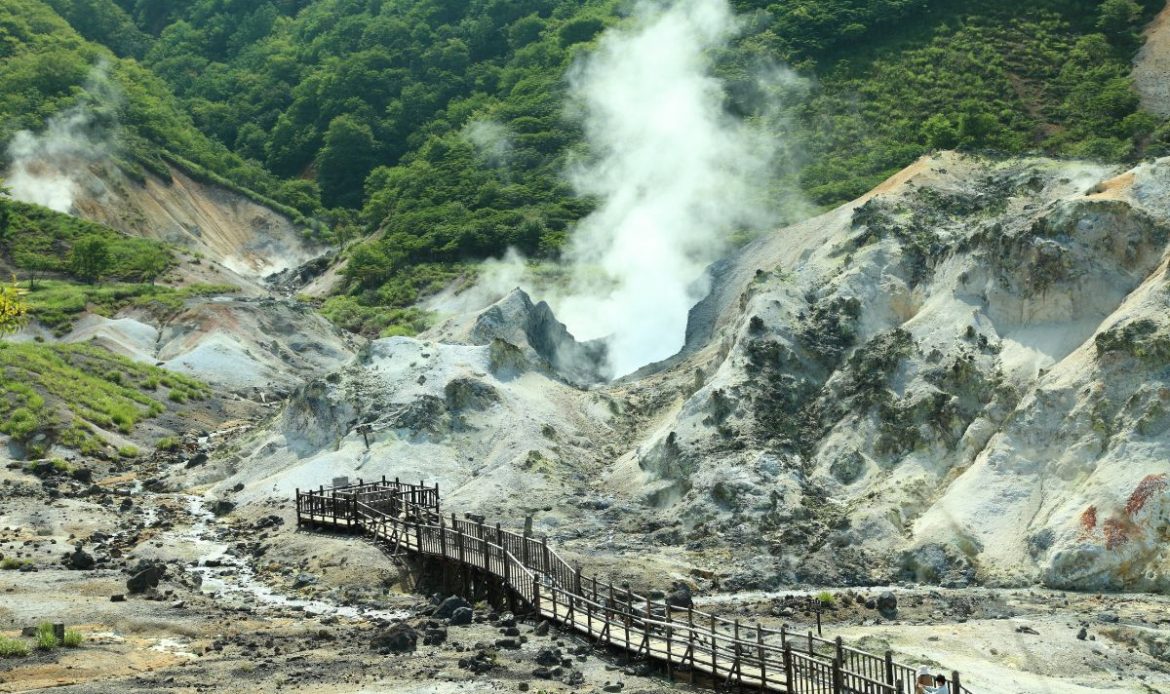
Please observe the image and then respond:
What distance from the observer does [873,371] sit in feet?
158

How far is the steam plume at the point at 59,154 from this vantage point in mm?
114875

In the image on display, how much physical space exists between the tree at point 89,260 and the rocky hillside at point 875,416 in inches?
1880

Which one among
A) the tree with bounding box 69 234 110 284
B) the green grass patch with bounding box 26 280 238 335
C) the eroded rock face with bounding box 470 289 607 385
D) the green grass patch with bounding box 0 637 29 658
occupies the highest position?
the tree with bounding box 69 234 110 284

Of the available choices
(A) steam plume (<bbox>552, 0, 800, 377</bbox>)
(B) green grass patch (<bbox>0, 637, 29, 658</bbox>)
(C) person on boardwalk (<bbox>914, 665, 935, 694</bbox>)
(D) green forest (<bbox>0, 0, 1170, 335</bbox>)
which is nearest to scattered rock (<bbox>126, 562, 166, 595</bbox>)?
(B) green grass patch (<bbox>0, 637, 29, 658</bbox>)

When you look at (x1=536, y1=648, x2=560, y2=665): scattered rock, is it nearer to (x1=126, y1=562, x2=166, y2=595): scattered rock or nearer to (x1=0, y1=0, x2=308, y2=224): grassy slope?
(x1=126, y1=562, x2=166, y2=595): scattered rock

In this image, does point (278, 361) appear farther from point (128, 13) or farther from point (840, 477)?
point (128, 13)

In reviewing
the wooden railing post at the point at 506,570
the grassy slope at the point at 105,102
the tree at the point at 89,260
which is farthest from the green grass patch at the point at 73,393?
the grassy slope at the point at 105,102

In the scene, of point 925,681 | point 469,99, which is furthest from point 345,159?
point 925,681

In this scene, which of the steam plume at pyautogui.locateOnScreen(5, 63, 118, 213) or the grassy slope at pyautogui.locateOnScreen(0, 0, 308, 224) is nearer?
the steam plume at pyautogui.locateOnScreen(5, 63, 118, 213)

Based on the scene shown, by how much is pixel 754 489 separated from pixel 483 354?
18.0 meters

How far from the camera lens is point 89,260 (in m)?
101

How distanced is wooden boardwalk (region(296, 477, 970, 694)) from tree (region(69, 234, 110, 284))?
60.5 metres

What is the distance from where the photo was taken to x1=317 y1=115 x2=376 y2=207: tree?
146375 millimetres

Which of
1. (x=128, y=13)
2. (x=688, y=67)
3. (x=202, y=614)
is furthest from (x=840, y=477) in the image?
(x=128, y=13)
